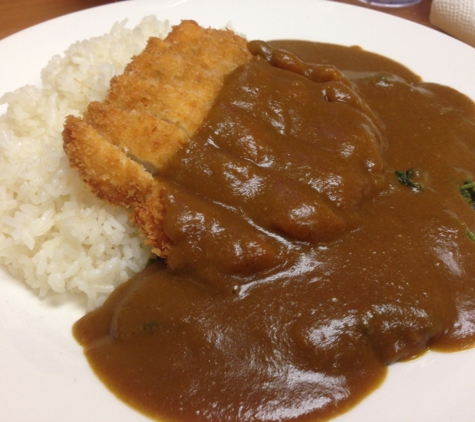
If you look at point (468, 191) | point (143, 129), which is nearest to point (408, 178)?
point (468, 191)

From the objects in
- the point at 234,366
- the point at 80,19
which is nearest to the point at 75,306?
the point at 234,366

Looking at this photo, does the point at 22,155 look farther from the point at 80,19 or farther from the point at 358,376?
the point at 358,376

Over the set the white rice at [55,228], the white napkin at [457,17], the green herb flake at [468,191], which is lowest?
the white rice at [55,228]

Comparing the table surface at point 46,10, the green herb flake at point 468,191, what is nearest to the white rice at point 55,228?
the green herb flake at point 468,191

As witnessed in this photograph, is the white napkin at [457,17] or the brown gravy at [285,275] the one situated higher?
the white napkin at [457,17]

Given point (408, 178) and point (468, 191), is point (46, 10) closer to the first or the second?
point (408, 178)

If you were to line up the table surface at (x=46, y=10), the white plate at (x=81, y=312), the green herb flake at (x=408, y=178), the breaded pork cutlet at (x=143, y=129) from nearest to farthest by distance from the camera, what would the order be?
the white plate at (x=81, y=312) < the breaded pork cutlet at (x=143, y=129) < the green herb flake at (x=408, y=178) < the table surface at (x=46, y=10)

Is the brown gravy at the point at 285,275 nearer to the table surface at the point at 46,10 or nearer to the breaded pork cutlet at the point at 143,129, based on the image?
the breaded pork cutlet at the point at 143,129
